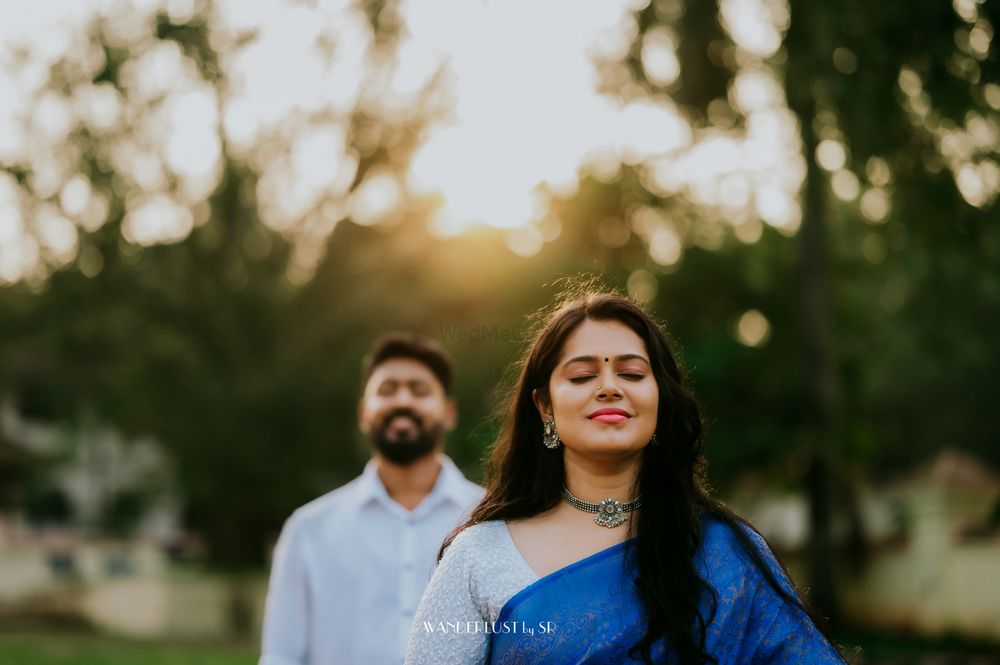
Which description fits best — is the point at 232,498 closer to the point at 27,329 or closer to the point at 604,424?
the point at 27,329

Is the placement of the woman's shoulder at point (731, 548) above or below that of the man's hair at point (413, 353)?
below

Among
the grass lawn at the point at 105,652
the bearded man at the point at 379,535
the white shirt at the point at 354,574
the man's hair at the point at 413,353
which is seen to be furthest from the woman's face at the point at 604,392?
the grass lawn at the point at 105,652

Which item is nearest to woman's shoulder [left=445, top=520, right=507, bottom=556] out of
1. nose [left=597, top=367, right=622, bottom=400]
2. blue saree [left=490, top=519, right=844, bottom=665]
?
blue saree [left=490, top=519, right=844, bottom=665]

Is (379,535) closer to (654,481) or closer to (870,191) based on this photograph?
(654,481)

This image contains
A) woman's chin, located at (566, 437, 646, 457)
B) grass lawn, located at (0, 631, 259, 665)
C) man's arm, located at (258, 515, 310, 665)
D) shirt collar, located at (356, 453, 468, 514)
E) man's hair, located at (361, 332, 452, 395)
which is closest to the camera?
woman's chin, located at (566, 437, 646, 457)

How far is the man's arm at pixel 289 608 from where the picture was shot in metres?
4.32

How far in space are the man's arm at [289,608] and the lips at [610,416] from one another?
→ 212 cm

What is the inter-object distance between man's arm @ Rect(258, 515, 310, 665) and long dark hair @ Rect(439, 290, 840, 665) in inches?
70.7

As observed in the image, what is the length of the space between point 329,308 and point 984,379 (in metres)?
20.1

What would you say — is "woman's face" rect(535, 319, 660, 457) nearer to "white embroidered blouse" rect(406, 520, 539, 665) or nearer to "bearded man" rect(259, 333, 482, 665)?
"white embroidered blouse" rect(406, 520, 539, 665)

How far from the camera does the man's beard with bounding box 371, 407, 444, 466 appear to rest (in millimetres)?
4746

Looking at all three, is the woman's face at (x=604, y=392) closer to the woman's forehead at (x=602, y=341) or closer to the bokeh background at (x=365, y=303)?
the woman's forehead at (x=602, y=341)

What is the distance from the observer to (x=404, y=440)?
475cm

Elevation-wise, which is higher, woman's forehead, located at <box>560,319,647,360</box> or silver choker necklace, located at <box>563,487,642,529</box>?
woman's forehead, located at <box>560,319,647,360</box>
